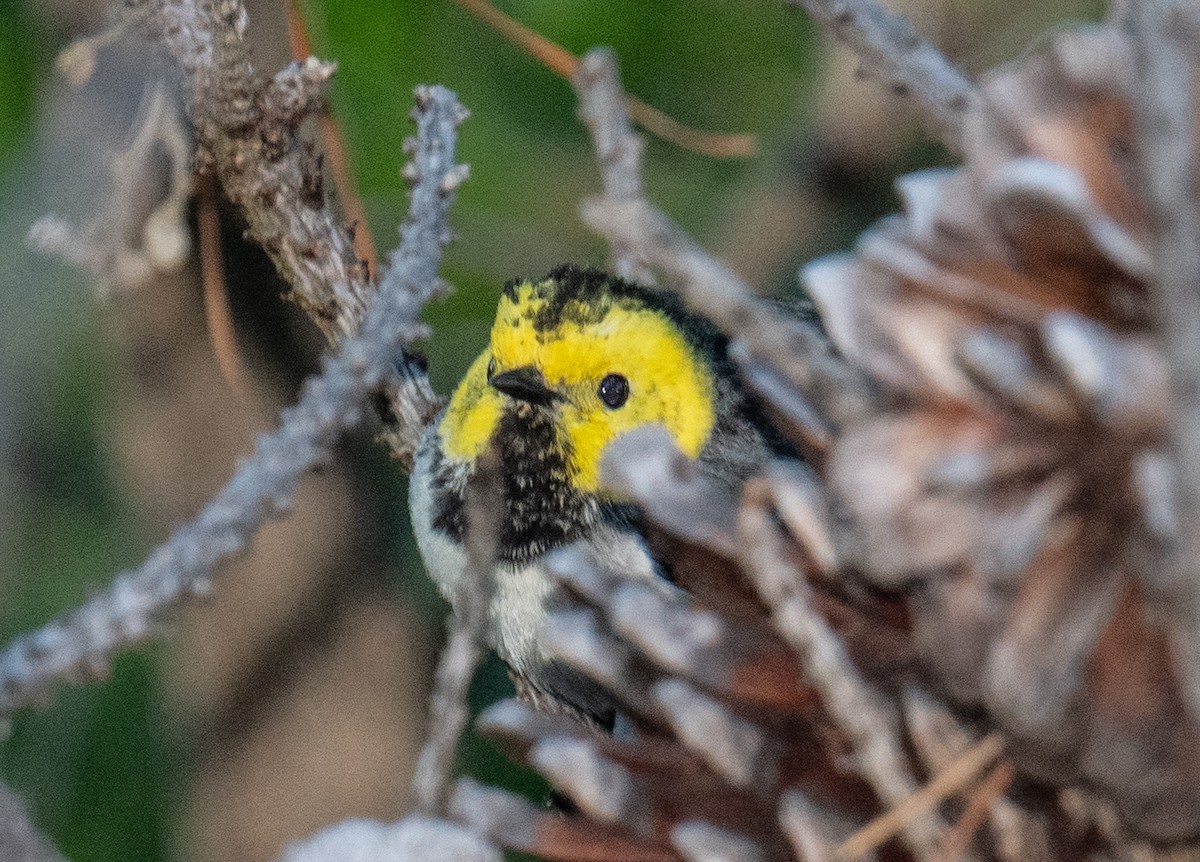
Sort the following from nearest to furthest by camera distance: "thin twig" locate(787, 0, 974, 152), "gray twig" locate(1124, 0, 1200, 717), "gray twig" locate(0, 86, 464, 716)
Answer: "gray twig" locate(1124, 0, 1200, 717)
"gray twig" locate(0, 86, 464, 716)
"thin twig" locate(787, 0, 974, 152)

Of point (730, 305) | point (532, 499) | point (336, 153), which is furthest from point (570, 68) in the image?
point (730, 305)

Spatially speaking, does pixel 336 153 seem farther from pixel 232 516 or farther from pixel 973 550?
pixel 973 550

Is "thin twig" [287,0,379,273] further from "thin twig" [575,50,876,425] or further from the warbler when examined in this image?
"thin twig" [575,50,876,425]

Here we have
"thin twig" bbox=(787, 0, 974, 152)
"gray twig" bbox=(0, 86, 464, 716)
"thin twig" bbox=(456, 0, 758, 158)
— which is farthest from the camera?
"thin twig" bbox=(456, 0, 758, 158)

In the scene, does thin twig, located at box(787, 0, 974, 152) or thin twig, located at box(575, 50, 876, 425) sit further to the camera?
thin twig, located at box(787, 0, 974, 152)

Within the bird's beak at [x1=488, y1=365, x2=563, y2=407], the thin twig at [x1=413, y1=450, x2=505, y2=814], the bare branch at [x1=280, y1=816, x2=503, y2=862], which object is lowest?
the bare branch at [x1=280, y1=816, x2=503, y2=862]

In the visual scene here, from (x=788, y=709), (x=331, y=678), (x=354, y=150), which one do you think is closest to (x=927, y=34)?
(x=354, y=150)

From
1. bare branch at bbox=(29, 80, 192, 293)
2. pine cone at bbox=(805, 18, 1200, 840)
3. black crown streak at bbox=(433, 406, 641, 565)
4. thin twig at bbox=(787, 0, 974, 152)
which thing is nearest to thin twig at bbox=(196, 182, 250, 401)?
bare branch at bbox=(29, 80, 192, 293)
